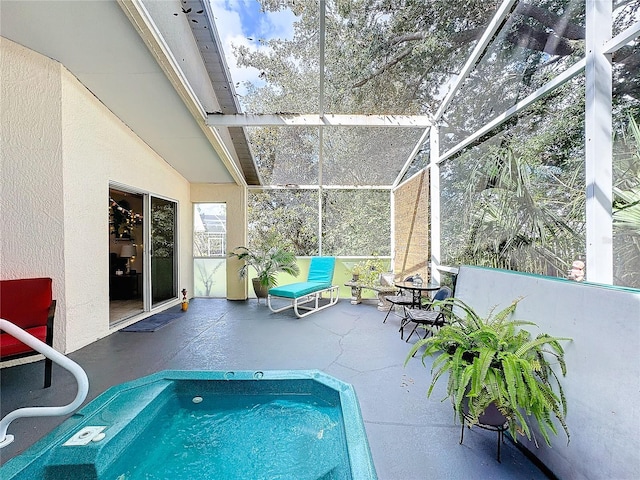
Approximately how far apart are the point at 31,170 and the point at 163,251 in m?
2.92

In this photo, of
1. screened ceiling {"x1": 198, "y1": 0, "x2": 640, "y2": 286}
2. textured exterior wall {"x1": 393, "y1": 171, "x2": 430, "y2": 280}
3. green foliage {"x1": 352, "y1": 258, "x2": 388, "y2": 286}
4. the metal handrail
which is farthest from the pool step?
green foliage {"x1": 352, "y1": 258, "x2": 388, "y2": 286}

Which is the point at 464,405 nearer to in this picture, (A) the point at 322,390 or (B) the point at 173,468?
(A) the point at 322,390

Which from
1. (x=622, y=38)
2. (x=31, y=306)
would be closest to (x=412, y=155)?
(x=622, y=38)

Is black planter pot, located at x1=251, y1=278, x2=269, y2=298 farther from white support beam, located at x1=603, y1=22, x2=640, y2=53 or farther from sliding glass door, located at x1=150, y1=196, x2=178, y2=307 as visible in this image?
white support beam, located at x1=603, y1=22, x2=640, y2=53

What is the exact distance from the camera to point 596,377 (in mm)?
1492

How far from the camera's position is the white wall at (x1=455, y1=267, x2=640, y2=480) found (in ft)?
4.40

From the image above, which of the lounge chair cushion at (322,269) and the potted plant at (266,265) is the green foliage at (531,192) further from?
the potted plant at (266,265)

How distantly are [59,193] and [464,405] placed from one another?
4500mm

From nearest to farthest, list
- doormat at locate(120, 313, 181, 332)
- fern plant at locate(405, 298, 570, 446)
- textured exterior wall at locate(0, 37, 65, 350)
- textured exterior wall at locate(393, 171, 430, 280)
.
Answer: fern plant at locate(405, 298, 570, 446) < textured exterior wall at locate(0, 37, 65, 350) < doormat at locate(120, 313, 181, 332) < textured exterior wall at locate(393, 171, 430, 280)

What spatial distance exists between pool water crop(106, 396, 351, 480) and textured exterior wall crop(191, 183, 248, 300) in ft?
14.5

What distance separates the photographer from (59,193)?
345cm

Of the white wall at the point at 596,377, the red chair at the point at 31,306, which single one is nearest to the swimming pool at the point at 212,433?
the red chair at the point at 31,306

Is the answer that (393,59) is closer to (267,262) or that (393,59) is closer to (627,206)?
(627,206)

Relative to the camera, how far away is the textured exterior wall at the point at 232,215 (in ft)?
23.3
